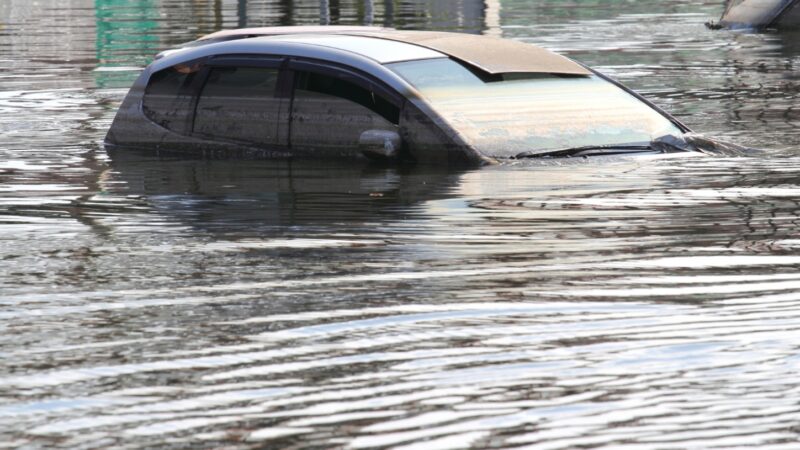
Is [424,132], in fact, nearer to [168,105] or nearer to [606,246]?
[168,105]

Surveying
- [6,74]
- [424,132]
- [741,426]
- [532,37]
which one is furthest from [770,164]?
[532,37]

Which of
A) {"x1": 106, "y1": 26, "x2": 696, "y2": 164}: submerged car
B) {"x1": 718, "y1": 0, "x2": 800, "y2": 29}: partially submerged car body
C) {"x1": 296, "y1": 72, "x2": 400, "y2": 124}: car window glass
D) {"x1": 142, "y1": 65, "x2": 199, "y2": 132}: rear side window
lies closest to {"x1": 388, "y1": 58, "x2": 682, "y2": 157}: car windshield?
{"x1": 106, "y1": 26, "x2": 696, "y2": 164}: submerged car

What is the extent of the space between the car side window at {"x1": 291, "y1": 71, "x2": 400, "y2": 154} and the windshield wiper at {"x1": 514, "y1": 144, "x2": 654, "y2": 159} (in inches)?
32.3

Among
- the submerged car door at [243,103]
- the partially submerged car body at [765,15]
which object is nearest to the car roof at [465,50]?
the submerged car door at [243,103]

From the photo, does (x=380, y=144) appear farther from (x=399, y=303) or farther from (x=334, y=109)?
(x=399, y=303)

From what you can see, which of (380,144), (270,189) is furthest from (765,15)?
(270,189)

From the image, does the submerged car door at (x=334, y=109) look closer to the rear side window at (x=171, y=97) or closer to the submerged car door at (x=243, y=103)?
the submerged car door at (x=243, y=103)

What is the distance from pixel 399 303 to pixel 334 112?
15.9 feet

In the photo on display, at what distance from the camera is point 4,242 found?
8.90 m

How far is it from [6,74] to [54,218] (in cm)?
1259

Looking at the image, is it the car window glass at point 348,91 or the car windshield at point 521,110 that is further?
the car window glass at point 348,91

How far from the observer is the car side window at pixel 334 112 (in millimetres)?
11438

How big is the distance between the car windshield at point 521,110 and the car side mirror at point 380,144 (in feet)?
1.16

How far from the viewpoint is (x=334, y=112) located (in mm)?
11656
